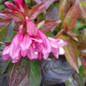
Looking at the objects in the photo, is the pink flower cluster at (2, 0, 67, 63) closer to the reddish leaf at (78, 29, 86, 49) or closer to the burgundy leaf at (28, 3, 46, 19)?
the burgundy leaf at (28, 3, 46, 19)

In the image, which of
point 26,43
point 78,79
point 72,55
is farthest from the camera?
point 78,79

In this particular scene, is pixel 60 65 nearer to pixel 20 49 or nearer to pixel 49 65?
pixel 49 65

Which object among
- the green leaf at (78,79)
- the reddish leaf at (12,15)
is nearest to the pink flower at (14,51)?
the reddish leaf at (12,15)

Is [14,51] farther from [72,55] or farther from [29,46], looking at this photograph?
[72,55]

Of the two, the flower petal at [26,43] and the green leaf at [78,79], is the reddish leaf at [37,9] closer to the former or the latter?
the flower petal at [26,43]

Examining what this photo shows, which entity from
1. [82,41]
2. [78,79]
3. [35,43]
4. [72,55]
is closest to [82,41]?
[82,41]
